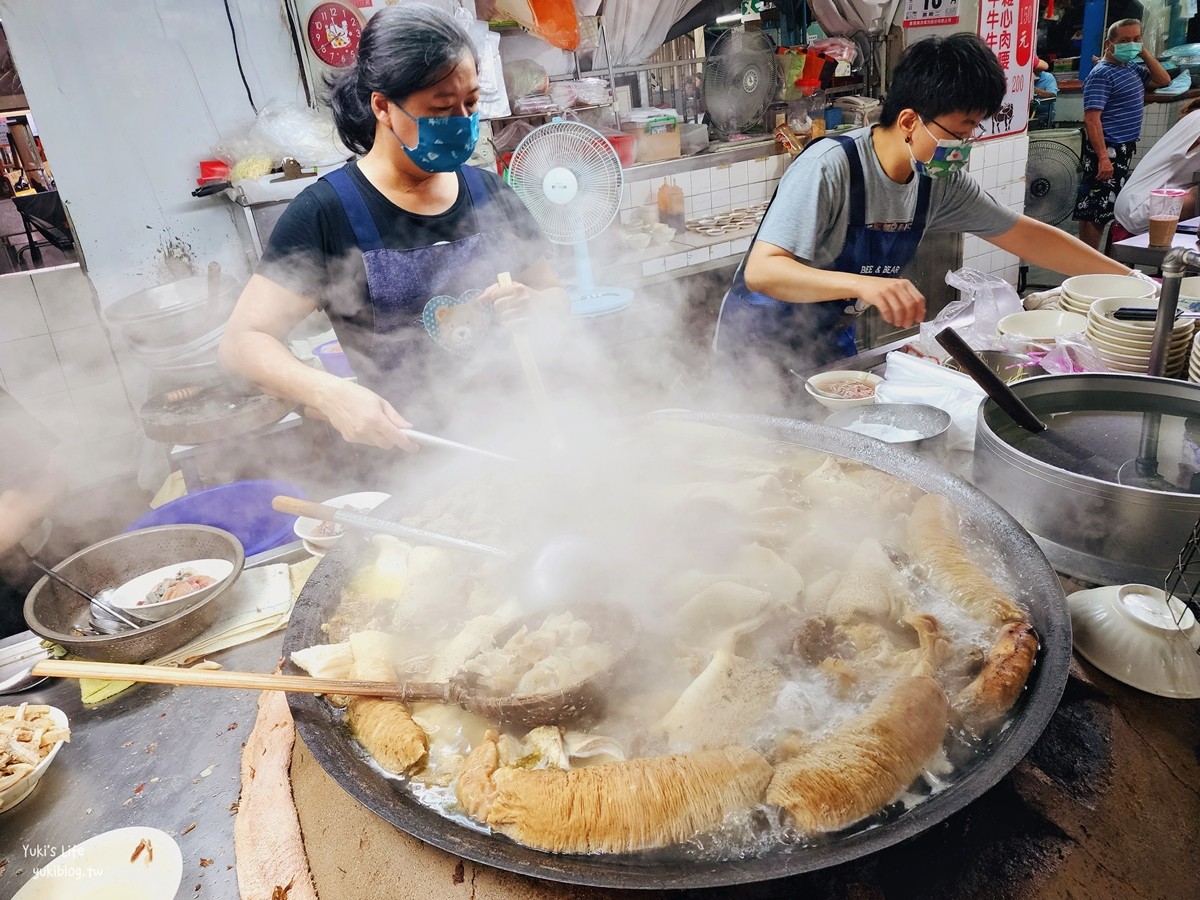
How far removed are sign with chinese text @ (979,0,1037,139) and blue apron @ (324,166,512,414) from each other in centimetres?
630

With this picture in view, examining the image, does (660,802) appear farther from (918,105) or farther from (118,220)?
(118,220)

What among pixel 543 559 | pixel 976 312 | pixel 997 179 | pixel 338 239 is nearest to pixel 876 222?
pixel 976 312

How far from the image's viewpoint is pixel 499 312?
2.80 meters

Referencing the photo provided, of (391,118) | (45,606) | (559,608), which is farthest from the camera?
(391,118)

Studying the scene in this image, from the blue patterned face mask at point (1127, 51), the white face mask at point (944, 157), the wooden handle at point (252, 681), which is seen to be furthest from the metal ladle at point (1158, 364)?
the blue patterned face mask at point (1127, 51)

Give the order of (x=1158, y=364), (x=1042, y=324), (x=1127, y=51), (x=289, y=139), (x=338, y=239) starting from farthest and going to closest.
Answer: (x=1127, y=51), (x=289, y=139), (x=1042, y=324), (x=338, y=239), (x=1158, y=364)

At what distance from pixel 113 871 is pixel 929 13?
9.17 metres

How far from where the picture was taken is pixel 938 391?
2502mm

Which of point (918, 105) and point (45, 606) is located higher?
point (918, 105)

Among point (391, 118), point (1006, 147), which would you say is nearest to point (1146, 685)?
point (391, 118)

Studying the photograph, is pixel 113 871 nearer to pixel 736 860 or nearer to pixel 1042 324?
pixel 736 860

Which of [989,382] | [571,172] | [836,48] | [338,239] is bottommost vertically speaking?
[989,382]

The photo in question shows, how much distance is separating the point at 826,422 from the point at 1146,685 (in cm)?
129

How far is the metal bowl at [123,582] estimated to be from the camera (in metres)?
1.85
